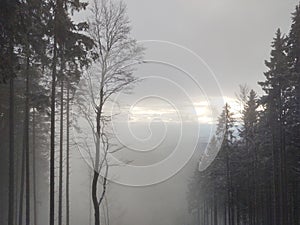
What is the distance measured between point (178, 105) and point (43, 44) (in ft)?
33.8

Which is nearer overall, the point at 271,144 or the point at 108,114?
the point at 108,114

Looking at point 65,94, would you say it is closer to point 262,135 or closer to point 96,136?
point 96,136

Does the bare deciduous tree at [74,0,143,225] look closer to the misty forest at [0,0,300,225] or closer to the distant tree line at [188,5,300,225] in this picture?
the misty forest at [0,0,300,225]

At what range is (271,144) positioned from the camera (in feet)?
116

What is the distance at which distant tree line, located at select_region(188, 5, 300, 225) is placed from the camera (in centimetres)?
2834

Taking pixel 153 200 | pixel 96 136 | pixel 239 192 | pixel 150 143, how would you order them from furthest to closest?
pixel 153 200 → pixel 239 192 → pixel 150 143 → pixel 96 136

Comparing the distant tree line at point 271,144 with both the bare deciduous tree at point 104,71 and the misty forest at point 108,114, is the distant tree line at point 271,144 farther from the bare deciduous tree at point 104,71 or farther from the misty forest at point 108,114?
the bare deciduous tree at point 104,71

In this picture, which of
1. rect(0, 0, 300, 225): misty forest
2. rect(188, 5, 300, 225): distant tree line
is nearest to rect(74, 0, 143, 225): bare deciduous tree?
rect(0, 0, 300, 225): misty forest

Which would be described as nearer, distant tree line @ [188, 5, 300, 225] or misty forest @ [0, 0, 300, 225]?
misty forest @ [0, 0, 300, 225]

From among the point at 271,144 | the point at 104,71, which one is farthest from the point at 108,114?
the point at 271,144

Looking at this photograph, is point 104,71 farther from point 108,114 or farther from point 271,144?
point 271,144

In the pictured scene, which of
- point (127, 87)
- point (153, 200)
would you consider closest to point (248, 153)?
point (127, 87)

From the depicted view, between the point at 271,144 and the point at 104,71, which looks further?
the point at 271,144

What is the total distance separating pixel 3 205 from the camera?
35594 millimetres
